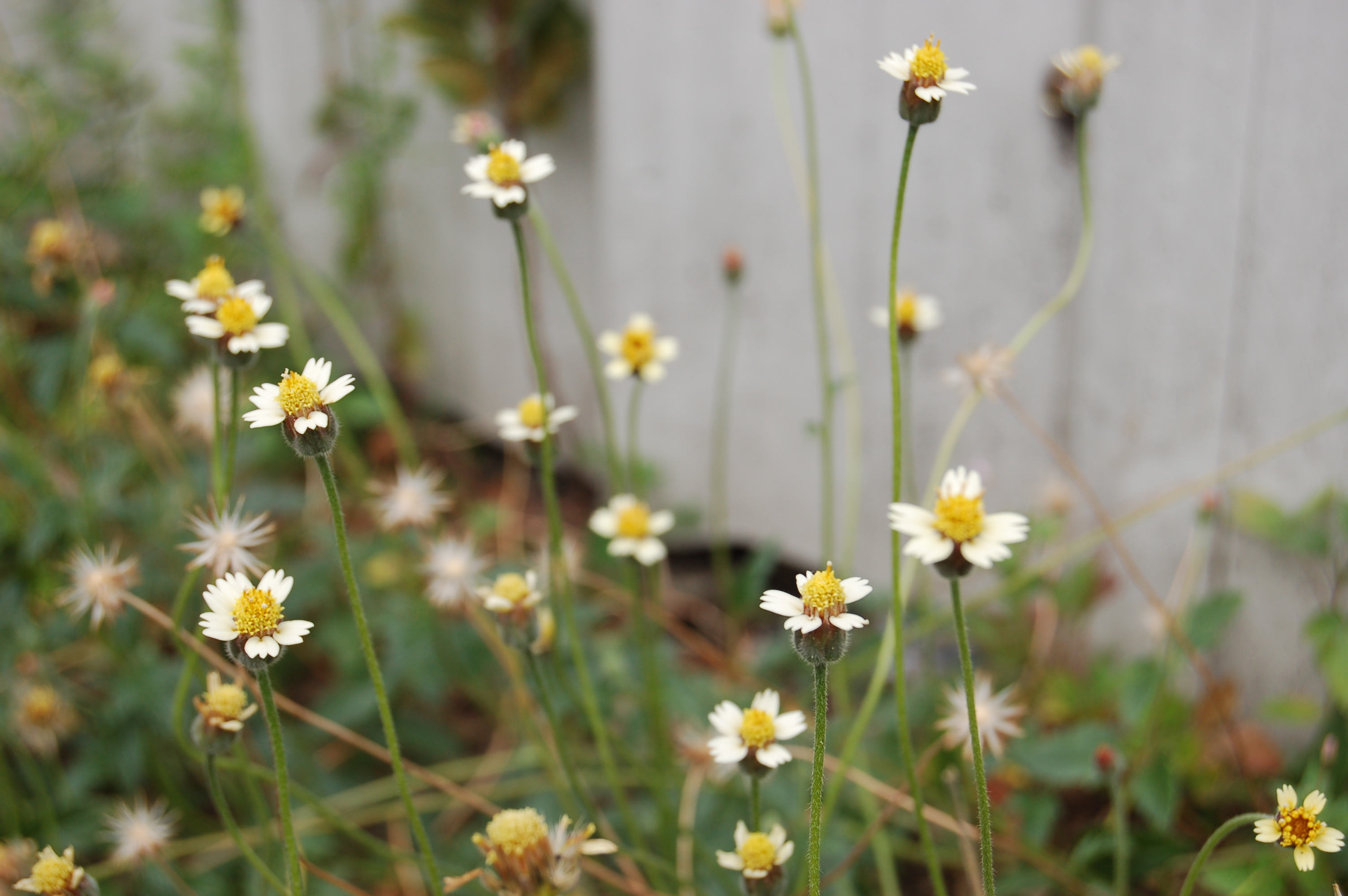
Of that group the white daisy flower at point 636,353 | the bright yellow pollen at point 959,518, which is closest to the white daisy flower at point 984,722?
the bright yellow pollen at point 959,518

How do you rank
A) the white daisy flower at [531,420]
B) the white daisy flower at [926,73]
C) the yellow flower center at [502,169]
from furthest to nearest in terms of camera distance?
the white daisy flower at [531,420] < the yellow flower center at [502,169] < the white daisy flower at [926,73]

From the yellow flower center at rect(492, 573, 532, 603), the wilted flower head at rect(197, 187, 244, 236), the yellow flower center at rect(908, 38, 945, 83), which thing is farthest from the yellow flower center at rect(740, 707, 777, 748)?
the wilted flower head at rect(197, 187, 244, 236)

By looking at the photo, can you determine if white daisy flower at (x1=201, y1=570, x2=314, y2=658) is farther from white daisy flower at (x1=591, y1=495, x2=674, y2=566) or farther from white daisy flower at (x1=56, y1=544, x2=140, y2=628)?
white daisy flower at (x1=591, y1=495, x2=674, y2=566)

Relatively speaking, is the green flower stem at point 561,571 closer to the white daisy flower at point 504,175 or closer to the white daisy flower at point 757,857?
the white daisy flower at point 504,175

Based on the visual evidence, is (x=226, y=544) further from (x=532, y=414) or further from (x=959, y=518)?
(x=959, y=518)

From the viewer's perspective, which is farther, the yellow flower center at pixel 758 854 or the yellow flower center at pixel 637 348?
the yellow flower center at pixel 637 348

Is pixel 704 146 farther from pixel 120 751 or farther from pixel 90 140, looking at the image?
pixel 90 140

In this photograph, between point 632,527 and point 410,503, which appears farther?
point 410,503

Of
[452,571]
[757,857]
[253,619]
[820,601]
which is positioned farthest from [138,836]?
[820,601]
